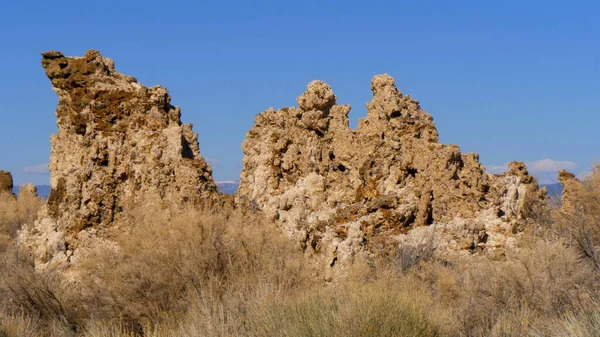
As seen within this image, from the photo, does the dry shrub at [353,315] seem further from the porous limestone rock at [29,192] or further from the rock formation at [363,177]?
the porous limestone rock at [29,192]

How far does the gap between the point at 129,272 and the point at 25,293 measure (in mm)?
1773

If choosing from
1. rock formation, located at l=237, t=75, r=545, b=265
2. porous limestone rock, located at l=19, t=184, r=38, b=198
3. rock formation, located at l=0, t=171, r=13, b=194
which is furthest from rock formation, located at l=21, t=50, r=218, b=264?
rock formation, located at l=0, t=171, r=13, b=194

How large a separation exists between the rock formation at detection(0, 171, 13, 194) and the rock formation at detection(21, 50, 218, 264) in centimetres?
2462

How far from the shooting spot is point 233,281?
1313 cm

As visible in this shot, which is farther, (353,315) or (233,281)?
(233,281)

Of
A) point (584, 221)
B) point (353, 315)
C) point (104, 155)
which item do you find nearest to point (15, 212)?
point (104, 155)

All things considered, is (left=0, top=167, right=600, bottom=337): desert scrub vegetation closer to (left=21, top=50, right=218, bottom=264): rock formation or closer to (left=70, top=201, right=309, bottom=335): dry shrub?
(left=70, top=201, right=309, bottom=335): dry shrub

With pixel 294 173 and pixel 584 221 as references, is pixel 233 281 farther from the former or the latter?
pixel 584 221

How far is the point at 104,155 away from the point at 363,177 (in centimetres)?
456

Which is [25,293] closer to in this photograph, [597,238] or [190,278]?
[190,278]

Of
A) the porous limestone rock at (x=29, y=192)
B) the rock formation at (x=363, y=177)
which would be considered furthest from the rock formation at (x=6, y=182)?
the rock formation at (x=363, y=177)

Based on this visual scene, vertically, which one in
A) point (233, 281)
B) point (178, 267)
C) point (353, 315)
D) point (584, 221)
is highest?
point (584, 221)

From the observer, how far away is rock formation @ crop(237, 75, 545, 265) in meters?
14.4

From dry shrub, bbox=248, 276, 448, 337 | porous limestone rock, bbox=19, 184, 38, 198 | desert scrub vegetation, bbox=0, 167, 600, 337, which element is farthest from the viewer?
porous limestone rock, bbox=19, 184, 38, 198
